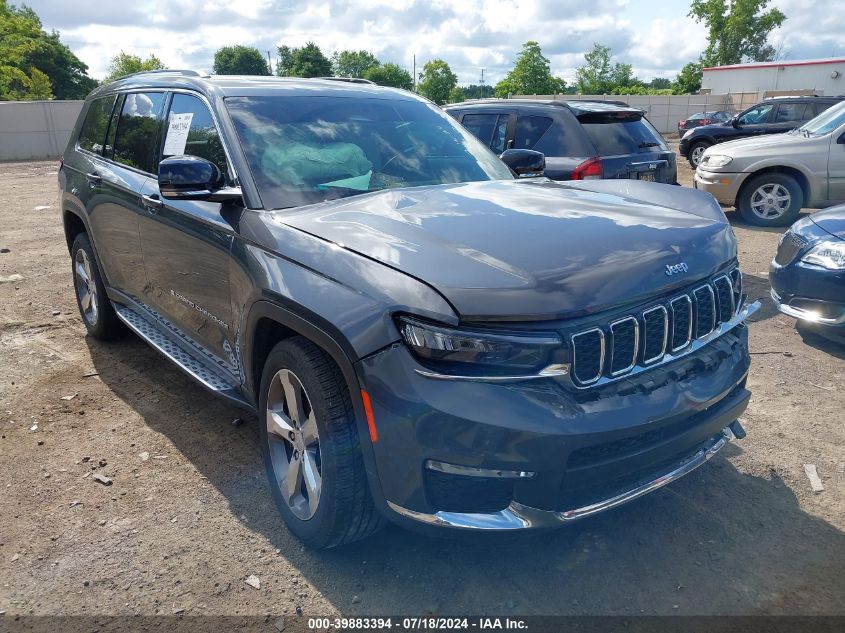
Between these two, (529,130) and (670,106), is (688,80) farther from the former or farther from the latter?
(529,130)

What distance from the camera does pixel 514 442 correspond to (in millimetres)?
2170

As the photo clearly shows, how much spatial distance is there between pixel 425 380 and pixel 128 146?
325 centimetres

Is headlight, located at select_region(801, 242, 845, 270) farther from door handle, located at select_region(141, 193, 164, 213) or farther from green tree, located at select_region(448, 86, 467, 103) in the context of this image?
green tree, located at select_region(448, 86, 467, 103)

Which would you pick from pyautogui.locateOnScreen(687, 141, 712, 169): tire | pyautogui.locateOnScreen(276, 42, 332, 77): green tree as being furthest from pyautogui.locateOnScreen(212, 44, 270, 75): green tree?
pyautogui.locateOnScreen(687, 141, 712, 169): tire

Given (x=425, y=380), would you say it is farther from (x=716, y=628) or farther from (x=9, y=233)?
(x=9, y=233)

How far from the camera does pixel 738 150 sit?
32.9ft

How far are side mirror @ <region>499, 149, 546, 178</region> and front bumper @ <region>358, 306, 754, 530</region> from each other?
218 cm

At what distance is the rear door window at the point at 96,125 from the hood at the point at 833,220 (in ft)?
17.1

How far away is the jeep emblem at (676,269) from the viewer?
2.55 m

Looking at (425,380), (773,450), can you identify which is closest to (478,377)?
(425,380)

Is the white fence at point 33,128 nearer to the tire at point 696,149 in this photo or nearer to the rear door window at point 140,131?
the tire at point 696,149

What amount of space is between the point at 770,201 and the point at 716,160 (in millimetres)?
955

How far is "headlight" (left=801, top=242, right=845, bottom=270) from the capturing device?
4.83 m

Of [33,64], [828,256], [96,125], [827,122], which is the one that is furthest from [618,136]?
[33,64]
